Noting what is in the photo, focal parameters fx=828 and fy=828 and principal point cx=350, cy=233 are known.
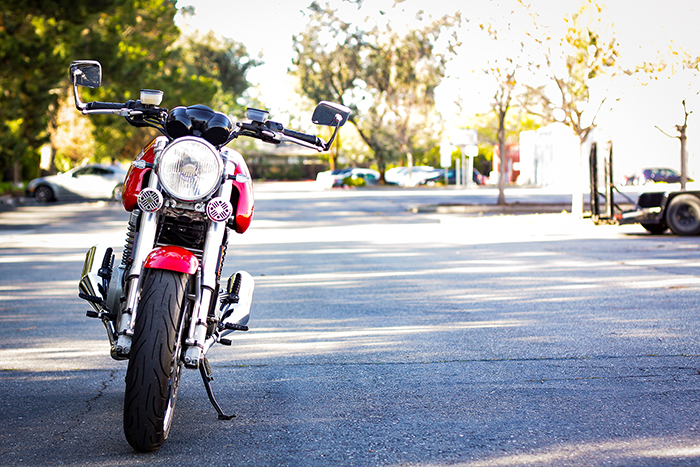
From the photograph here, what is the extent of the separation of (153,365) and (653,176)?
1862 inches

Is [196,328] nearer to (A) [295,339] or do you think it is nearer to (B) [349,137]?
(A) [295,339]

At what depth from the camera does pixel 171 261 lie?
13.6 feet

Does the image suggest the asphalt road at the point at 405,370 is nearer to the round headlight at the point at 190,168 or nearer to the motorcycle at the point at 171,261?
the motorcycle at the point at 171,261

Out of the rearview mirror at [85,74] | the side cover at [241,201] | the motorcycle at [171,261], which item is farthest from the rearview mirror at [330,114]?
the rearview mirror at [85,74]

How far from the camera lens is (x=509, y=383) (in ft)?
17.7

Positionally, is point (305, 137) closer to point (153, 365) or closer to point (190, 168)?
point (190, 168)

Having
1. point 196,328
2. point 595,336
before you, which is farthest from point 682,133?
point 196,328

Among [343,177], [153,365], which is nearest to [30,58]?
[153,365]

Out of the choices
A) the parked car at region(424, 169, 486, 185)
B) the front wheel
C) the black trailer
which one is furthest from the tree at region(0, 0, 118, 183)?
the parked car at region(424, 169, 486, 185)

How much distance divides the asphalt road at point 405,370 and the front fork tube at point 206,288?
0.47 meters

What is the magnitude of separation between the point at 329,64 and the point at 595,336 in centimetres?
5055

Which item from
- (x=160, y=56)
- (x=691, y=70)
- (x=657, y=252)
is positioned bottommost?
(x=657, y=252)

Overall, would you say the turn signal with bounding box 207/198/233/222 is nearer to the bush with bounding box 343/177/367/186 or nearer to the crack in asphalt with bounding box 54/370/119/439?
the crack in asphalt with bounding box 54/370/119/439

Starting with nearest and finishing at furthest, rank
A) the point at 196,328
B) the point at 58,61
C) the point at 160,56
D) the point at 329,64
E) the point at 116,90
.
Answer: the point at 196,328 < the point at 58,61 < the point at 116,90 < the point at 160,56 < the point at 329,64
